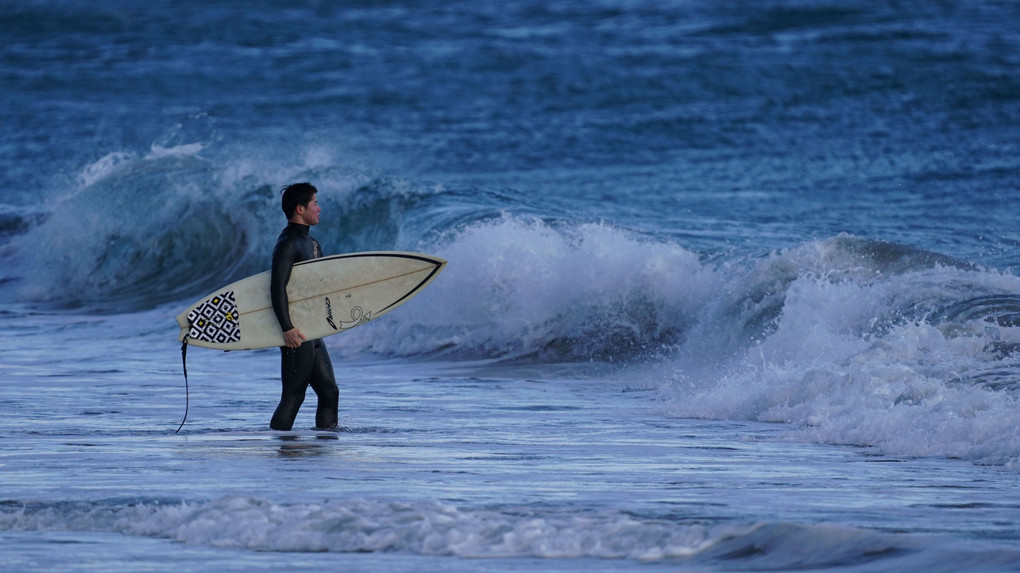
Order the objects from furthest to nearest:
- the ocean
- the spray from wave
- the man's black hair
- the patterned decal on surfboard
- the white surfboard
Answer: the patterned decal on surfboard
the white surfboard
the man's black hair
the spray from wave
the ocean

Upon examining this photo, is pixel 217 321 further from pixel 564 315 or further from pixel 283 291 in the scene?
pixel 564 315

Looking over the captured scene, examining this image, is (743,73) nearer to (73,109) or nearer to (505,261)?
(73,109)

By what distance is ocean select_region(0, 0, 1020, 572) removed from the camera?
4.58 meters

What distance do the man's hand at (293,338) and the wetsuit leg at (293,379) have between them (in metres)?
0.07

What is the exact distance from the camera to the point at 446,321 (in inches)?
497

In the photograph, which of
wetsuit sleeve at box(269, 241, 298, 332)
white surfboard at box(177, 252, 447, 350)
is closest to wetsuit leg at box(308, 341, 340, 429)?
white surfboard at box(177, 252, 447, 350)

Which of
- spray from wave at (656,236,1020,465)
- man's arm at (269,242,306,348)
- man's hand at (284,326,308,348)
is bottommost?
spray from wave at (656,236,1020,465)

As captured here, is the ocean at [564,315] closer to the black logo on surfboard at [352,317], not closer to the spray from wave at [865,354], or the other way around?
the spray from wave at [865,354]

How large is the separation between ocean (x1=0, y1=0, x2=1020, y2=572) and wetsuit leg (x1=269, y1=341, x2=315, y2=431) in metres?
0.29

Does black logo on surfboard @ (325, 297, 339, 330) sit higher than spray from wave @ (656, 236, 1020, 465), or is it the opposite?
black logo on surfboard @ (325, 297, 339, 330)

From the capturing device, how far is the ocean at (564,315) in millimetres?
4578

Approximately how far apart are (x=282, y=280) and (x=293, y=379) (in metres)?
0.50

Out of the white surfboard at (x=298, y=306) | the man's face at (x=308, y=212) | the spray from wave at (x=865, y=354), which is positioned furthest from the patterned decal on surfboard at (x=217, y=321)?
the spray from wave at (x=865, y=354)

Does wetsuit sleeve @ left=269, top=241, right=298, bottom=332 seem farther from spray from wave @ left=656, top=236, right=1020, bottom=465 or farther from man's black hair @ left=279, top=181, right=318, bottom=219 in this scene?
spray from wave @ left=656, top=236, right=1020, bottom=465
